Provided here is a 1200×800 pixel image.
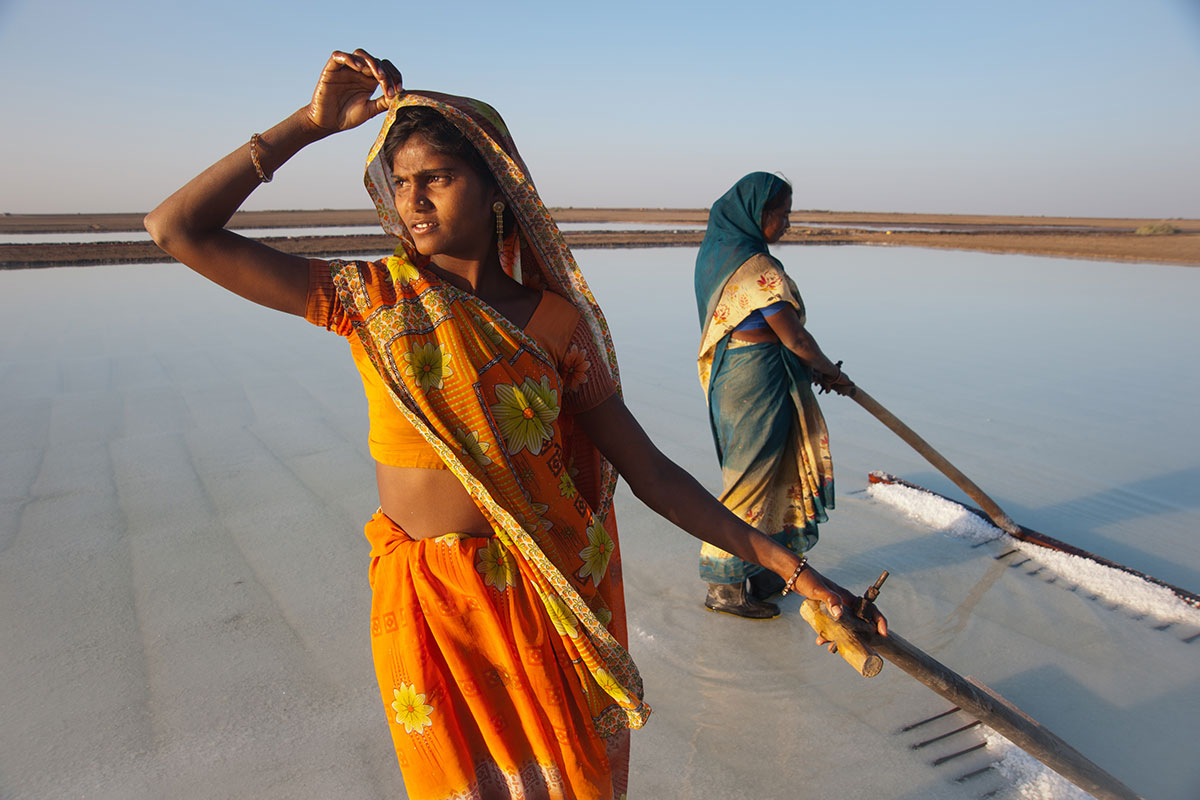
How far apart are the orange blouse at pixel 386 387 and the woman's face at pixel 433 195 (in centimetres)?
11

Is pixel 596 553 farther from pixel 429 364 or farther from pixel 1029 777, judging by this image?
pixel 1029 777

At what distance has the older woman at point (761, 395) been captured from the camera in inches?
130

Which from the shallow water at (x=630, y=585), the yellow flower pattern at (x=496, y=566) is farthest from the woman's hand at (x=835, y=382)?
the yellow flower pattern at (x=496, y=566)

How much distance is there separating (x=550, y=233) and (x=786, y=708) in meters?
2.00

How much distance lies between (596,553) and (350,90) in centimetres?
99

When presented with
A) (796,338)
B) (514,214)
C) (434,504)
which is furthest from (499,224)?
(796,338)

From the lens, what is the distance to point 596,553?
154 cm

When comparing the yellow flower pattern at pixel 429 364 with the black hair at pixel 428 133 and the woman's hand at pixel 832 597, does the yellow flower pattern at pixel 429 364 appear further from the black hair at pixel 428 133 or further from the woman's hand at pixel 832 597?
the woman's hand at pixel 832 597

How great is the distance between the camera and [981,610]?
338 cm

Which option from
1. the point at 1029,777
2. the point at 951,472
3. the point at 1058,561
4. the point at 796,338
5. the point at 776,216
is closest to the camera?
the point at 1029,777

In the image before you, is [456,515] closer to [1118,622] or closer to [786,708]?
[786,708]

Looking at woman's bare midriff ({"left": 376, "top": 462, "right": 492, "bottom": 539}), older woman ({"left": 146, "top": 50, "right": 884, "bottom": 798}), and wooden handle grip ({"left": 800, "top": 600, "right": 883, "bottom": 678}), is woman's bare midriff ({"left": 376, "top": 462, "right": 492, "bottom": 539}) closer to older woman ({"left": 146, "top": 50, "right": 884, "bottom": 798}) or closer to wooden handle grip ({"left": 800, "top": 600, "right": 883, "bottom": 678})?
older woman ({"left": 146, "top": 50, "right": 884, "bottom": 798})

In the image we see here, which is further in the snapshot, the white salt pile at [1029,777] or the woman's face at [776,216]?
the woman's face at [776,216]

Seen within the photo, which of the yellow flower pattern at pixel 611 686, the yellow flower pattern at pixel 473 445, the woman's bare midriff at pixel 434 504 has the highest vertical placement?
the yellow flower pattern at pixel 473 445
